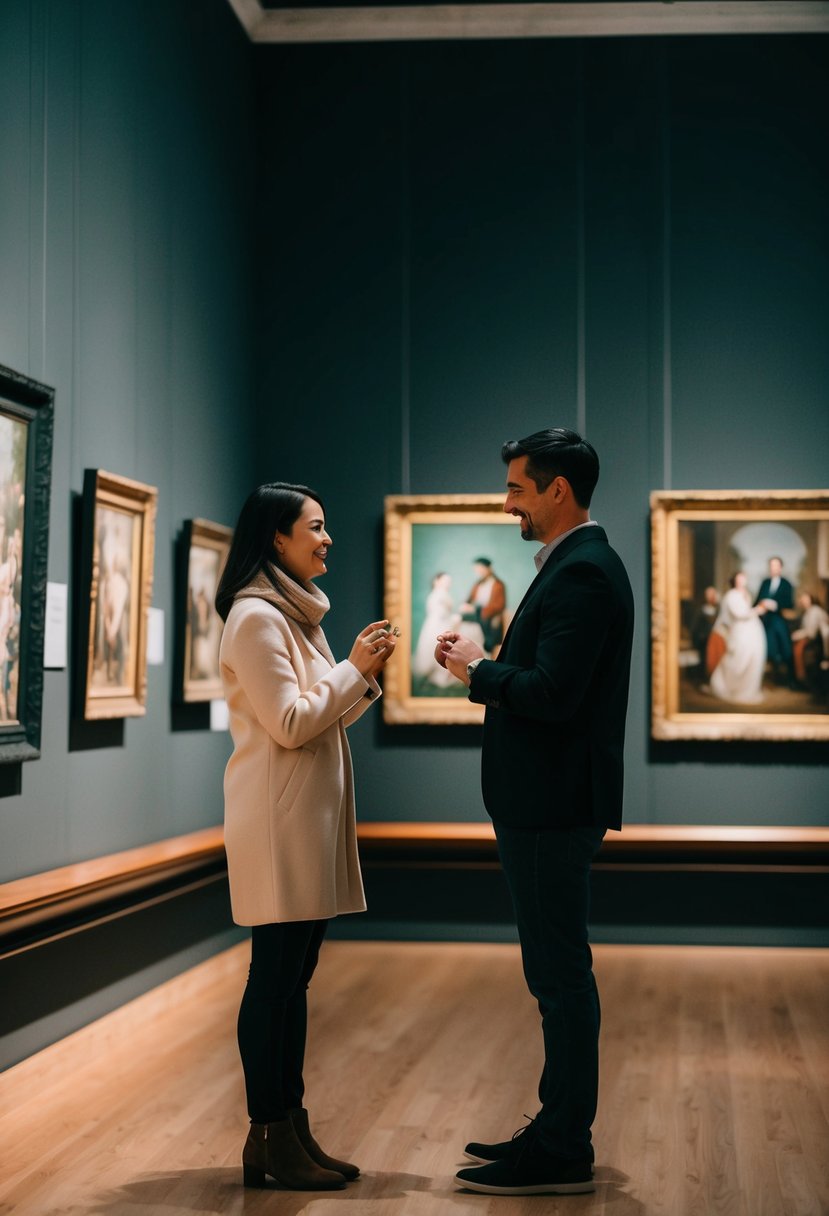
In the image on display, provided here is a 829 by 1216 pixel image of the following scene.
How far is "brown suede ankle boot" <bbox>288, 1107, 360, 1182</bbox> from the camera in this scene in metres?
4.12

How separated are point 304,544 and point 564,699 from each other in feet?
3.02

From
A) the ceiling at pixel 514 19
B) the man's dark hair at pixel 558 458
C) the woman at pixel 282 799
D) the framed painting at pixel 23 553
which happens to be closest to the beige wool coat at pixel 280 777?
the woman at pixel 282 799

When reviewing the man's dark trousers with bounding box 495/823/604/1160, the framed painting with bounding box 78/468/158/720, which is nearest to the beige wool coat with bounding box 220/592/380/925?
the man's dark trousers with bounding box 495/823/604/1160

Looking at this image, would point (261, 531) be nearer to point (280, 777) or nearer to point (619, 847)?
point (280, 777)

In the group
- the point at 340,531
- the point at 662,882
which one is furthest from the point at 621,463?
the point at 662,882

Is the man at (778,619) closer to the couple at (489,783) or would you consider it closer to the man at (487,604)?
the man at (487,604)

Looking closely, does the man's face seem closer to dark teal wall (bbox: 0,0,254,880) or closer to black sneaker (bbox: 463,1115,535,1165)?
black sneaker (bbox: 463,1115,535,1165)

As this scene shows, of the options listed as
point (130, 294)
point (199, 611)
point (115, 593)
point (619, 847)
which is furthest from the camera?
point (619, 847)

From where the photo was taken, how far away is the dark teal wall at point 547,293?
27.9 feet

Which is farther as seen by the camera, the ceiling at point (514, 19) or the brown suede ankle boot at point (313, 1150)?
the ceiling at point (514, 19)

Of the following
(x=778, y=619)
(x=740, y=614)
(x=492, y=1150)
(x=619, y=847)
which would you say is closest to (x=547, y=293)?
(x=740, y=614)

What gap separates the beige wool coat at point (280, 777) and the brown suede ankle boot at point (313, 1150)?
648 millimetres

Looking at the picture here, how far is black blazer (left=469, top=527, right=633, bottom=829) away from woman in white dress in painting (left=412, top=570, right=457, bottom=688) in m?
4.43

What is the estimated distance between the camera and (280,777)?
13.1 feet
